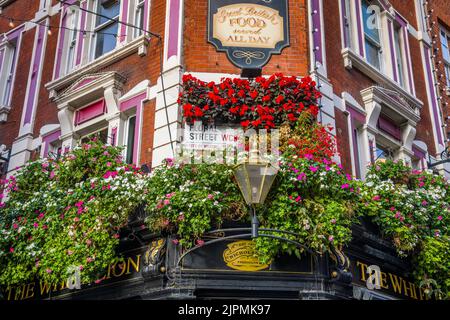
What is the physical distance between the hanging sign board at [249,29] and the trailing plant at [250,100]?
0.67 metres

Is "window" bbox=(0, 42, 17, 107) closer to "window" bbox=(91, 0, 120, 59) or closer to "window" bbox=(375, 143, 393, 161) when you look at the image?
"window" bbox=(91, 0, 120, 59)

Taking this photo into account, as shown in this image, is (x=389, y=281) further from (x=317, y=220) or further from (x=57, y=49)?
(x=57, y=49)

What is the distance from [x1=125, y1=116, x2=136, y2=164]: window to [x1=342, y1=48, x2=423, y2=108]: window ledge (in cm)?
424

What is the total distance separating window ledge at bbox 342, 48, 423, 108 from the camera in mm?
13164

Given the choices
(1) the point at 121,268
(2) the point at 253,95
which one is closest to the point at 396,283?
(2) the point at 253,95

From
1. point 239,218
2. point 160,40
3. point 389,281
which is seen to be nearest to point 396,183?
point 389,281

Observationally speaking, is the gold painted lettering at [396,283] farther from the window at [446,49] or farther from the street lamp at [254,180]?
the window at [446,49]

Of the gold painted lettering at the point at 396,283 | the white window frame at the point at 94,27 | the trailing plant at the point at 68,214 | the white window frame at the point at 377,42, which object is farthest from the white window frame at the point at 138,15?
the gold painted lettering at the point at 396,283

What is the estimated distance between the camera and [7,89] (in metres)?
15.9

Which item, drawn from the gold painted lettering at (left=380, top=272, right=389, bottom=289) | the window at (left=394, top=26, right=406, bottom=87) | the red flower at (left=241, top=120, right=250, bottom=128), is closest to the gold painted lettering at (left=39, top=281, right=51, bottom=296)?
the red flower at (left=241, top=120, right=250, bottom=128)

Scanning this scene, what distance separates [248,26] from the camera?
40.3 feet

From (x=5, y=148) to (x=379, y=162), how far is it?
7.99 metres

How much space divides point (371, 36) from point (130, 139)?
596 cm

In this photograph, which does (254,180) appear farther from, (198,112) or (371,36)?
(371,36)
